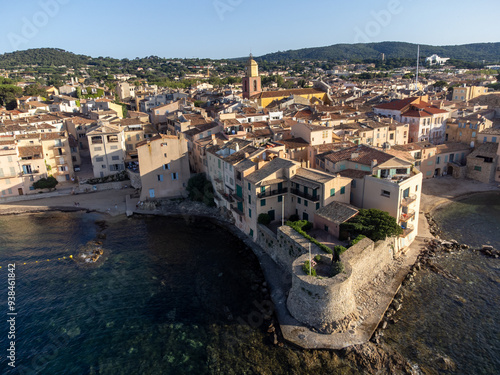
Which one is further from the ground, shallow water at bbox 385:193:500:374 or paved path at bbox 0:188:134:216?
paved path at bbox 0:188:134:216

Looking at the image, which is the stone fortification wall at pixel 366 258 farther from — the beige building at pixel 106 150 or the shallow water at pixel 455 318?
the beige building at pixel 106 150

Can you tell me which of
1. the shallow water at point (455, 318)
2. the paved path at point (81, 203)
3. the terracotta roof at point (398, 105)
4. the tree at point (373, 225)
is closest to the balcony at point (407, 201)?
the tree at point (373, 225)

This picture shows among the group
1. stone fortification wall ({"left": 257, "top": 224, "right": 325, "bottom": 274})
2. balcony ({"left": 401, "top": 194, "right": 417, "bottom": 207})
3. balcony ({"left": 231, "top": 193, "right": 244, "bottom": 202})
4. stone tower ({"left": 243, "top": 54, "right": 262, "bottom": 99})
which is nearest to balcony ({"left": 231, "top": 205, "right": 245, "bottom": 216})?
balcony ({"left": 231, "top": 193, "right": 244, "bottom": 202})

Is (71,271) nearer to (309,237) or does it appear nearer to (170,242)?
(170,242)

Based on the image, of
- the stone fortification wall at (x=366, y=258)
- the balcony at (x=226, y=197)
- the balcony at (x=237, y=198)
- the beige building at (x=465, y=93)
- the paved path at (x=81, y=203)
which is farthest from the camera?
the beige building at (x=465, y=93)

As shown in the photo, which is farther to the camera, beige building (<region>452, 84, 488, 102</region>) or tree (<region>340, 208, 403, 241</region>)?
beige building (<region>452, 84, 488, 102</region>)

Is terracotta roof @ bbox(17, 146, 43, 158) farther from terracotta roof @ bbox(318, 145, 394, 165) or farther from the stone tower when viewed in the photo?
the stone tower

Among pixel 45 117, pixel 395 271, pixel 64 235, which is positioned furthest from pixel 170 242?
pixel 45 117
